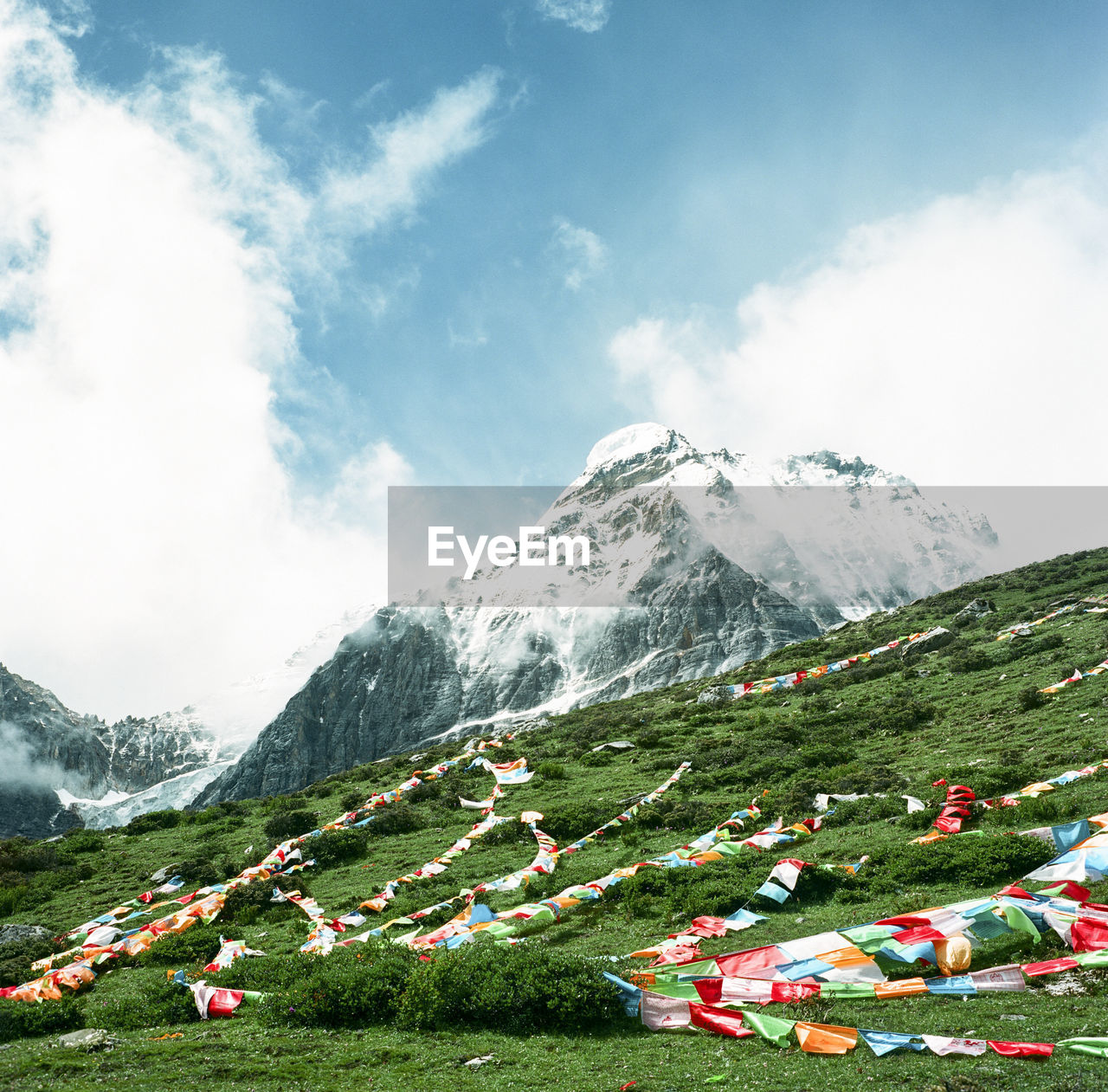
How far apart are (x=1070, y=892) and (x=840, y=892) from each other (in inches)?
188

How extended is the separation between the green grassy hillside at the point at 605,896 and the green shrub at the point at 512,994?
0.14 ft

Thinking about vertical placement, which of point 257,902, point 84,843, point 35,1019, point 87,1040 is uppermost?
point 87,1040

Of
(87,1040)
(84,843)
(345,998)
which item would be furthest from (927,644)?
(84,843)

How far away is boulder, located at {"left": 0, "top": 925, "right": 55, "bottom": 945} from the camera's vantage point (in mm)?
21728

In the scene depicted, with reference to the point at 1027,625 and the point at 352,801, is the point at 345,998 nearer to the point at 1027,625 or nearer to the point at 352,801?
the point at 352,801

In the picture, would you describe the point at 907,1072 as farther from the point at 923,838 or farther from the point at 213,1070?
the point at 923,838

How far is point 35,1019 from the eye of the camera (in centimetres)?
1391

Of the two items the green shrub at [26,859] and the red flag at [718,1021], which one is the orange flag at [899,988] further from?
the green shrub at [26,859]

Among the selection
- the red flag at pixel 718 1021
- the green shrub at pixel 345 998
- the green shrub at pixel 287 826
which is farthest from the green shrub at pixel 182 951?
the red flag at pixel 718 1021

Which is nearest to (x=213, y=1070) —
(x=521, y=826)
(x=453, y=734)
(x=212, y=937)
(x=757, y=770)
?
(x=212, y=937)

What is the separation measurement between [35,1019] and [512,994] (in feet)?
32.6

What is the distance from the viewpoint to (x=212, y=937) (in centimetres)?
2041

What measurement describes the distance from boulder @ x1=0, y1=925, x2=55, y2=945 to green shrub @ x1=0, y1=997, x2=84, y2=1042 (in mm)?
8959

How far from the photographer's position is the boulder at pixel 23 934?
21.7 m
